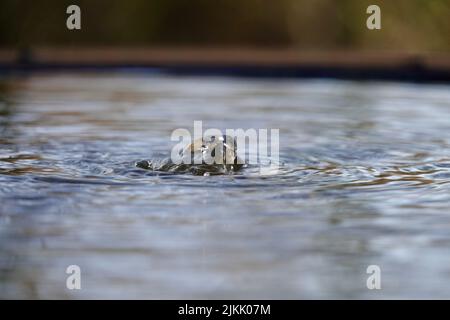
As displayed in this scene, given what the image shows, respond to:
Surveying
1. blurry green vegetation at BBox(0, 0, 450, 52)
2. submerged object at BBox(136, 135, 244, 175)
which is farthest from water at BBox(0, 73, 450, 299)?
blurry green vegetation at BBox(0, 0, 450, 52)

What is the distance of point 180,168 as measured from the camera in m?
4.59

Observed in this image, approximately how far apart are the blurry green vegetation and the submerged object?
361 inches

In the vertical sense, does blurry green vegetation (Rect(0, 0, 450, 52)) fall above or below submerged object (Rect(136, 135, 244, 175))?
above

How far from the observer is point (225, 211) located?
12.0 ft

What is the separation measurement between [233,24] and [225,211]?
37.2 feet

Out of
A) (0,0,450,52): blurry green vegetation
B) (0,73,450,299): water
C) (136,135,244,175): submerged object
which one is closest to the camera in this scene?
(0,73,450,299): water

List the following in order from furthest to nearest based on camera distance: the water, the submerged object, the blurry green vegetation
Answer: the blurry green vegetation
the submerged object
the water

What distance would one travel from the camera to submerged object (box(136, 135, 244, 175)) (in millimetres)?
4566

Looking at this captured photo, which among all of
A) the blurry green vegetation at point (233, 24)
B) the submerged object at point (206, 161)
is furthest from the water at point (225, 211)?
the blurry green vegetation at point (233, 24)

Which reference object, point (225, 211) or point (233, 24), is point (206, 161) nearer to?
point (225, 211)

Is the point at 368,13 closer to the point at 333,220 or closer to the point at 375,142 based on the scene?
the point at 375,142

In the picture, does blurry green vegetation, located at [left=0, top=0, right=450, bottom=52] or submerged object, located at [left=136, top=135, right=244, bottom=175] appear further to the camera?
blurry green vegetation, located at [left=0, top=0, right=450, bottom=52]

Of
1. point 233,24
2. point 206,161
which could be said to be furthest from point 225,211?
point 233,24

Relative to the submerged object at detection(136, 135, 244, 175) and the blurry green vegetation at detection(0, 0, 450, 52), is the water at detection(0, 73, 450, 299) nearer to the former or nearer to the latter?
the submerged object at detection(136, 135, 244, 175)
